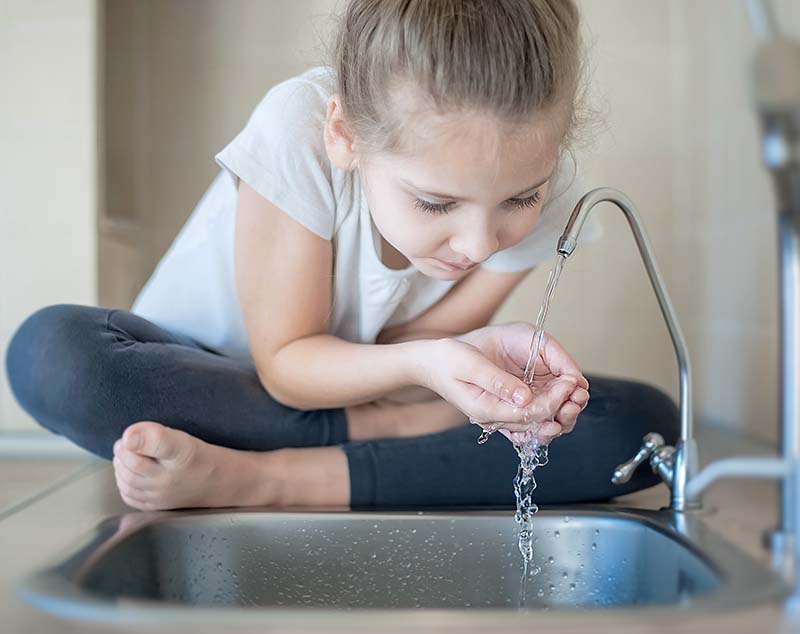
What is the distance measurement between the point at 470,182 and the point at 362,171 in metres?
0.19

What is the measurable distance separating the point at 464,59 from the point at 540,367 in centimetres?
32

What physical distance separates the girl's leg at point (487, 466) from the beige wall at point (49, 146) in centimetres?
111

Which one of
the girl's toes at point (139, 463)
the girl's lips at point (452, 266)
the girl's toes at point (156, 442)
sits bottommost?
the girl's toes at point (139, 463)

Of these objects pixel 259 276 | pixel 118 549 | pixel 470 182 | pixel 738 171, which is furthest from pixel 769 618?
pixel 738 171

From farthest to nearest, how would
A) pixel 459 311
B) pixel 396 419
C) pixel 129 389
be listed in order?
pixel 459 311
pixel 396 419
pixel 129 389

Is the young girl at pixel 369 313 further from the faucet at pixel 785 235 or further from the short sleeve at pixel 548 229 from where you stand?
the faucet at pixel 785 235

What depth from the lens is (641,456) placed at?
1049 millimetres

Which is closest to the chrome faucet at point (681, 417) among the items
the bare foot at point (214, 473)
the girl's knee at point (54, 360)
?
the bare foot at point (214, 473)

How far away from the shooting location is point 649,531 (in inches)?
36.8

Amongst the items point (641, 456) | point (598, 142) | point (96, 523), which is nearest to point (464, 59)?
point (641, 456)

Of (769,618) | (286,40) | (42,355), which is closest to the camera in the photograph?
(769,618)

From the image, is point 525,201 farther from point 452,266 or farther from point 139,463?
point 139,463

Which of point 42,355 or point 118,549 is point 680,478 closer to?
point 118,549

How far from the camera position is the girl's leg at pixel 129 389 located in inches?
44.1
